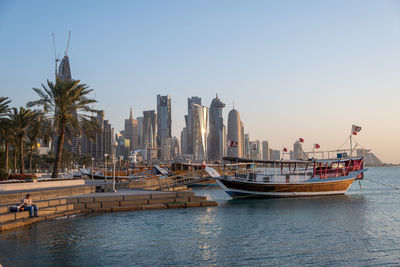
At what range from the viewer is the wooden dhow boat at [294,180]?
3981cm

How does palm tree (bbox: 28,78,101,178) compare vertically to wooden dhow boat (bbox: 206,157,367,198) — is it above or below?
above

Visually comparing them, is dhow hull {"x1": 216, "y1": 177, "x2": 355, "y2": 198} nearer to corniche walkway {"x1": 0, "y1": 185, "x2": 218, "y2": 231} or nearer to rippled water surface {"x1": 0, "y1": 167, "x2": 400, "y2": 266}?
corniche walkway {"x1": 0, "y1": 185, "x2": 218, "y2": 231}

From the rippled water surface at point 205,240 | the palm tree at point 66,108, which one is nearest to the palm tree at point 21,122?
the palm tree at point 66,108

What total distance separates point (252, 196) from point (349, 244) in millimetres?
22794

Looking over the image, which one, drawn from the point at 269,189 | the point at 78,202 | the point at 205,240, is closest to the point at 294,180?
the point at 269,189

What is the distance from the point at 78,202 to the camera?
86.4ft

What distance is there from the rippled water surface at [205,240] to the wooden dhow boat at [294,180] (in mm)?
12021

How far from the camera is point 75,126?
35.9m

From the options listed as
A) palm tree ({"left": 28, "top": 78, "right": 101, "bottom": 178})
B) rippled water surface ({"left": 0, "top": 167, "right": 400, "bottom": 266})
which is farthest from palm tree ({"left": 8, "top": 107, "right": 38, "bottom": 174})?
rippled water surface ({"left": 0, "top": 167, "right": 400, "bottom": 266})

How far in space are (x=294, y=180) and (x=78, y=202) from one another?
24.4m

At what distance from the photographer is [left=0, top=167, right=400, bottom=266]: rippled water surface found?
578 inches

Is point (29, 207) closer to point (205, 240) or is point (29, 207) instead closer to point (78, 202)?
point (78, 202)

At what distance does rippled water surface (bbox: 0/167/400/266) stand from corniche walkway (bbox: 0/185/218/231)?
3.31 feet

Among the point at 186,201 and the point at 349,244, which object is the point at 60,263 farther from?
the point at 186,201
